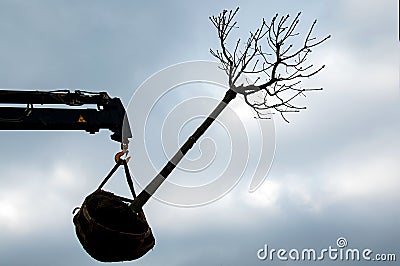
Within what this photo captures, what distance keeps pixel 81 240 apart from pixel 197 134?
1.76m

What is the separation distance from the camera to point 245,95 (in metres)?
6.62

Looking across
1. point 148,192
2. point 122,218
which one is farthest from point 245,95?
point 122,218

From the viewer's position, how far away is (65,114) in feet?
24.0

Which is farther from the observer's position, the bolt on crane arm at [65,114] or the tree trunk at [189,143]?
the bolt on crane arm at [65,114]

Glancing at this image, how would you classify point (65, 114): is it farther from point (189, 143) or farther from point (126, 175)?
point (189, 143)

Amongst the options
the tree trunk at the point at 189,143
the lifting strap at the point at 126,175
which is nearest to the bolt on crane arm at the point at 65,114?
the lifting strap at the point at 126,175

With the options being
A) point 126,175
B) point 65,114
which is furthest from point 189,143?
point 65,114

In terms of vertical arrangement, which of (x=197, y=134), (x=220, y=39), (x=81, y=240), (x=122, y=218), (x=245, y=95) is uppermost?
(x=220, y=39)

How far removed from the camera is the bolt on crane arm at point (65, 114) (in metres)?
7.04

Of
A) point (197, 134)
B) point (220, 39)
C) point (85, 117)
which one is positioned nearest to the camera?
point (197, 134)

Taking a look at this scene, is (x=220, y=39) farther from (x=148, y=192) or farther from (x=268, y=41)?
(x=148, y=192)

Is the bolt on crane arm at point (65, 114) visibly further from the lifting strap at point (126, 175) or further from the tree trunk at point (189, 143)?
the tree trunk at point (189, 143)

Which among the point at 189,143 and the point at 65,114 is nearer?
the point at 189,143

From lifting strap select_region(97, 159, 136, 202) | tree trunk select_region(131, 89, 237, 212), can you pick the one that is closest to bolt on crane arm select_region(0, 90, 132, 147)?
lifting strap select_region(97, 159, 136, 202)
